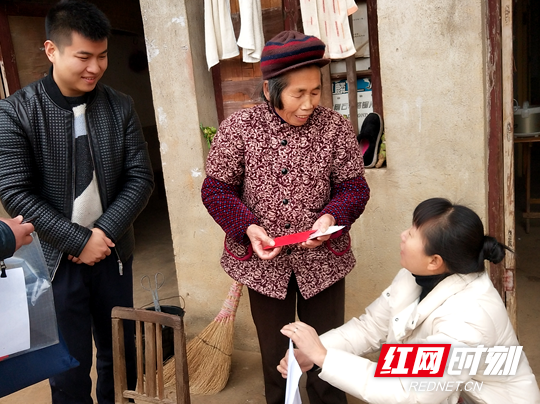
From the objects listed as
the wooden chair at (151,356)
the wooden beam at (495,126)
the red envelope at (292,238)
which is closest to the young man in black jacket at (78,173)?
the wooden chair at (151,356)

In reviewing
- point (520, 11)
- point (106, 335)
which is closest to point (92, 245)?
point (106, 335)

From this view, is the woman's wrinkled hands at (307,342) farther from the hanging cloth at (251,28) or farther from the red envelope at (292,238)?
the hanging cloth at (251,28)

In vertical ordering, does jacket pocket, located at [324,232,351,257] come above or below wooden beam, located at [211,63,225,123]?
below

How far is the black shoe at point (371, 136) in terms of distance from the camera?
3135mm

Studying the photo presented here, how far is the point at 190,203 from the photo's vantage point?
11.8ft

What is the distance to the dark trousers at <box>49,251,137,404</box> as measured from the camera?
2352 millimetres

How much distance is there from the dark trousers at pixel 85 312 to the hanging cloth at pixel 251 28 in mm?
1475

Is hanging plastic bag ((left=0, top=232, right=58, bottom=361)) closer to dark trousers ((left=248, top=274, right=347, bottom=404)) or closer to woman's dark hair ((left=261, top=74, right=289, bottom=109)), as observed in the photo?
dark trousers ((left=248, top=274, right=347, bottom=404))

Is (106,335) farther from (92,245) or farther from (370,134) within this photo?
(370,134)

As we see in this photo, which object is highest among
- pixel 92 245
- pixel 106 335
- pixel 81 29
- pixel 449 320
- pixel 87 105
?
pixel 81 29

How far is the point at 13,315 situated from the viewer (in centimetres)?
166

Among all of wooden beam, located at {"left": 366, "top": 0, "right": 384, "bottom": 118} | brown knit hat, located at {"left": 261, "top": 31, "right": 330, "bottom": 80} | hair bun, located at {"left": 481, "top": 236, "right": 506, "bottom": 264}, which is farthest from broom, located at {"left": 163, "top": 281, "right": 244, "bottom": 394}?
hair bun, located at {"left": 481, "top": 236, "right": 506, "bottom": 264}

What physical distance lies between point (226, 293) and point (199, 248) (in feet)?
1.17

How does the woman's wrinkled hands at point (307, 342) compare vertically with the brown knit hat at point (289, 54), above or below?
below
